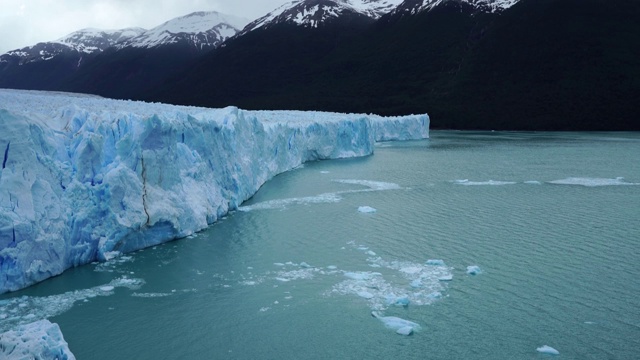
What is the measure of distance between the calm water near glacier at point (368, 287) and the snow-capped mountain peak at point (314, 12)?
8669 cm

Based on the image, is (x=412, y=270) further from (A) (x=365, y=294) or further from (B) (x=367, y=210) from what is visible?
(B) (x=367, y=210)

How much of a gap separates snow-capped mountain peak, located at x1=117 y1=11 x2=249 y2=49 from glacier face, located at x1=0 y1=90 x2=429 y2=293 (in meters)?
118

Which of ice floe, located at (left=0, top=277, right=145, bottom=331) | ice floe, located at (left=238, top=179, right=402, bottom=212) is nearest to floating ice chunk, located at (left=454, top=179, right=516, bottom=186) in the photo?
ice floe, located at (left=238, top=179, right=402, bottom=212)

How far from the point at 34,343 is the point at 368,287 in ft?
18.0

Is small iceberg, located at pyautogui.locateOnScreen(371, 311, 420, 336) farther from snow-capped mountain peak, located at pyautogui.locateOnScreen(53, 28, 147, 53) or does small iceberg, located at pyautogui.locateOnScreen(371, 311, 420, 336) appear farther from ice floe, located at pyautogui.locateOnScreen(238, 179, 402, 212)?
snow-capped mountain peak, located at pyautogui.locateOnScreen(53, 28, 147, 53)

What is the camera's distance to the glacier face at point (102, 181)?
28.7 feet

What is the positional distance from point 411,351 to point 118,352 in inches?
156

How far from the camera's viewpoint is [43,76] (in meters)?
122

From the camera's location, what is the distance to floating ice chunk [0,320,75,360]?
15.7 ft

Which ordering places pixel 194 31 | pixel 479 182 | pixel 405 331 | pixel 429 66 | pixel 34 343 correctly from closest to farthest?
1. pixel 34 343
2. pixel 405 331
3. pixel 479 182
4. pixel 429 66
5. pixel 194 31

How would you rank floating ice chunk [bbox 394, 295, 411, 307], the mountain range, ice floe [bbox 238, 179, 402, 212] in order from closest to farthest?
1. floating ice chunk [bbox 394, 295, 411, 307]
2. ice floe [bbox 238, 179, 402, 212]
3. the mountain range

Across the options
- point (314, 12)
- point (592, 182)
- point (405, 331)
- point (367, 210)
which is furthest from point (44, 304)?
point (314, 12)

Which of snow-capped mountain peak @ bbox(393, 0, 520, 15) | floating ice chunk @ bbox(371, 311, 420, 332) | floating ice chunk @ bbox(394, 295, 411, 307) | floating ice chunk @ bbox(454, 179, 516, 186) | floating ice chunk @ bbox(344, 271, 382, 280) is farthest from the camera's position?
snow-capped mountain peak @ bbox(393, 0, 520, 15)

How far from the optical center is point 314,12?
101 metres
